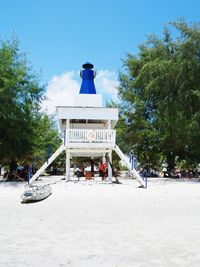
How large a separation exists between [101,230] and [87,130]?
1591 centimetres

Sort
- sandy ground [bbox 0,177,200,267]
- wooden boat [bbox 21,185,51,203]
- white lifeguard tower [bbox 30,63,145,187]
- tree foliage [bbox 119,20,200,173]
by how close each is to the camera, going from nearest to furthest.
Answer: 1. sandy ground [bbox 0,177,200,267]
2. wooden boat [bbox 21,185,51,203]
3. white lifeguard tower [bbox 30,63,145,187]
4. tree foliage [bbox 119,20,200,173]

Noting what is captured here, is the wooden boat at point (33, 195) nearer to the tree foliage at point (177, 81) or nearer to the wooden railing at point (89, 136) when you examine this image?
the wooden railing at point (89, 136)

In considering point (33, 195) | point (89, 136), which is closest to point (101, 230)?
point (33, 195)

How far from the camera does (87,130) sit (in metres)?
27.7

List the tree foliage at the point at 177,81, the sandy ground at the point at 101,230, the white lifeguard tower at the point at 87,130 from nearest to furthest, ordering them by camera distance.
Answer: the sandy ground at the point at 101,230, the white lifeguard tower at the point at 87,130, the tree foliage at the point at 177,81

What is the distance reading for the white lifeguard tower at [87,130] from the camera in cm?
2767

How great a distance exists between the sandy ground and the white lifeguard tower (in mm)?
5982

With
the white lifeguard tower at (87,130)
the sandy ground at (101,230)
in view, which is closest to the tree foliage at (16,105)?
the white lifeguard tower at (87,130)

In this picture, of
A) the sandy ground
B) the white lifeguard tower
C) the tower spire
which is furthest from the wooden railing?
the tower spire

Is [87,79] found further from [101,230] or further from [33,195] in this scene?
[101,230]

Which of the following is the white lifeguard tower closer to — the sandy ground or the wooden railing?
the wooden railing

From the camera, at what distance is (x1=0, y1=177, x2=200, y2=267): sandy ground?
344 inches

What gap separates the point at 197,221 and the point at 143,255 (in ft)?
18.4

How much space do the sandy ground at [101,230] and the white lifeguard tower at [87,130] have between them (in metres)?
5.98
